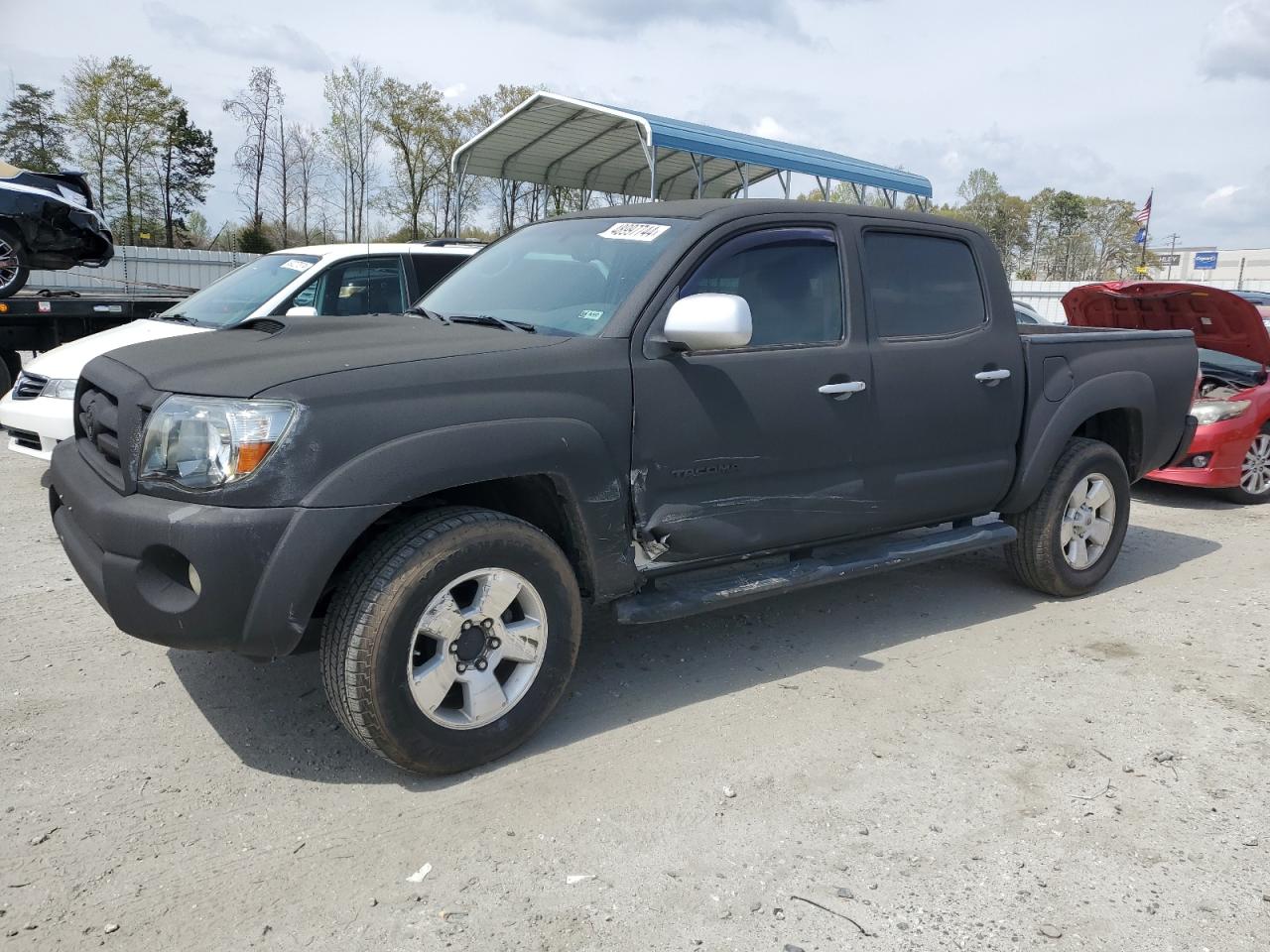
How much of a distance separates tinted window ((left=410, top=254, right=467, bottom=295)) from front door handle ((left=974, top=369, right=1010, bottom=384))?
4.16m

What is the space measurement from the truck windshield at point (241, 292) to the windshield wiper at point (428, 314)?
9.65 feet

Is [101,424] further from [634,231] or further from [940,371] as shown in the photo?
[940,371]

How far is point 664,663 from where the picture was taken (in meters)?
4.05

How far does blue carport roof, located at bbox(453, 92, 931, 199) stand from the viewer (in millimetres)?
14430

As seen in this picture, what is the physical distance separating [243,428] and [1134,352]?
14.8ft

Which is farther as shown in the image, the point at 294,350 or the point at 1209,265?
the point at 1209,265

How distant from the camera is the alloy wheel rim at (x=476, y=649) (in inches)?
115

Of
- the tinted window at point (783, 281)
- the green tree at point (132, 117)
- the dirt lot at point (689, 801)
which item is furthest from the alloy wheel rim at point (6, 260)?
the green tree at point (132, 117)

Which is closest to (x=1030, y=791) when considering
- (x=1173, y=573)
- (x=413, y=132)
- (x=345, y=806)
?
(x=345, y=806)

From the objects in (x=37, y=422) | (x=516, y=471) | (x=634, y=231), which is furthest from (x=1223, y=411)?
(x=37, y=422)

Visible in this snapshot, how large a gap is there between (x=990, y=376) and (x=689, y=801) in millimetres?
2502

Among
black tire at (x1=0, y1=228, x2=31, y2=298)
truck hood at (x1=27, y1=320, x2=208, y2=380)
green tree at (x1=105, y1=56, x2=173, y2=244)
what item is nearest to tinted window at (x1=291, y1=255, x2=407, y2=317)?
truck hood at (x1=27, y1=320, x2=208, y2=380)

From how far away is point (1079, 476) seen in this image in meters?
4.83

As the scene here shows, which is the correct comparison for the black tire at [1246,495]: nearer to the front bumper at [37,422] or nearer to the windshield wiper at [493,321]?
the windshield wiper at [493,321]
